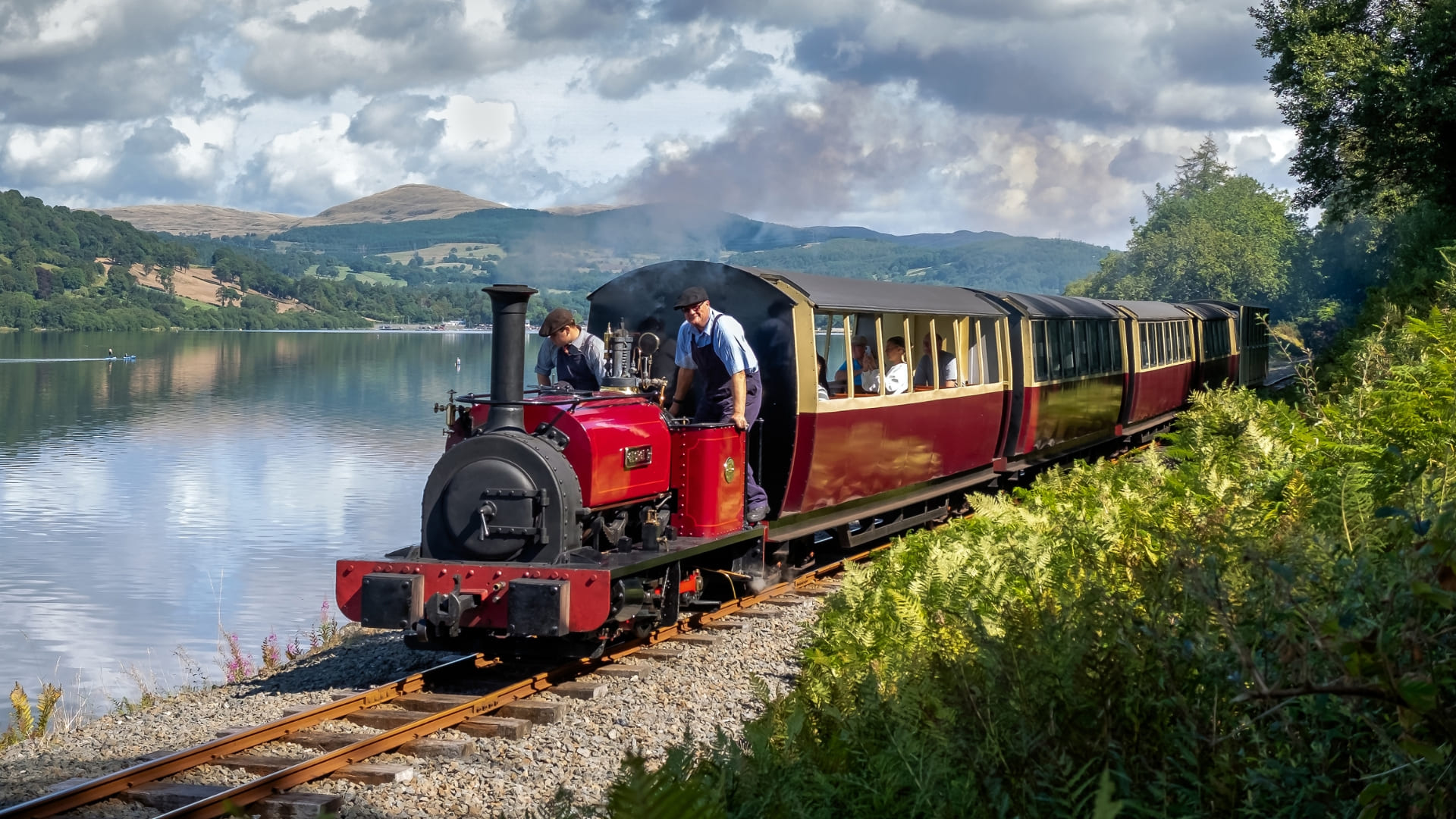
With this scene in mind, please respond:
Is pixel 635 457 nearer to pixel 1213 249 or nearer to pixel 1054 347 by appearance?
pixel 1054 347

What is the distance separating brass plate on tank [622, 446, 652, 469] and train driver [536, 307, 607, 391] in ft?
2.62

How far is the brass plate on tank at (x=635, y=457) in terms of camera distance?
9109mm

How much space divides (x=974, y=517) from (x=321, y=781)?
6.14 metres

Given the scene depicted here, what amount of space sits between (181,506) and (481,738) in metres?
27.1

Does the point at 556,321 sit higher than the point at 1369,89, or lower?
lower

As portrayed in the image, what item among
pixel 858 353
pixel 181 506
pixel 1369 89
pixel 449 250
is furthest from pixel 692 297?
pixel 449 250

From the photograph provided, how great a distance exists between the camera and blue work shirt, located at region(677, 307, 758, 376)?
9672mm

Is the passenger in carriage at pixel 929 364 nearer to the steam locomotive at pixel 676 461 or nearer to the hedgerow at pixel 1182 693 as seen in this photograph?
the steam locomotive at pixel 676 461

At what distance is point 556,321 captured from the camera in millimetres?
9922

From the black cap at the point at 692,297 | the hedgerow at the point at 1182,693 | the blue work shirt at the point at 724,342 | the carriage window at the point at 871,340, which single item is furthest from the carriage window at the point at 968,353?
the hedgerow at the point at 1182,693

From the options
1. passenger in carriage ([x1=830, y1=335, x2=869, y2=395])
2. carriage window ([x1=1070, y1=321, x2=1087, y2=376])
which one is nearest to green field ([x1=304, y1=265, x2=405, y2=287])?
carriage window ([x1=1070, y1=321, x2=1087, y2=376])

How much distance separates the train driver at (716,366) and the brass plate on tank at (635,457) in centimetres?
59

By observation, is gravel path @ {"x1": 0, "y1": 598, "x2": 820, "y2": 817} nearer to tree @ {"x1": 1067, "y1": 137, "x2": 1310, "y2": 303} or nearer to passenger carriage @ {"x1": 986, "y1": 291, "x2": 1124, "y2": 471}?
passenger carriage @ {"x1": 986, "y1": 291, "x2": 1124, "y2": 471}

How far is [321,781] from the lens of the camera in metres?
6.71
